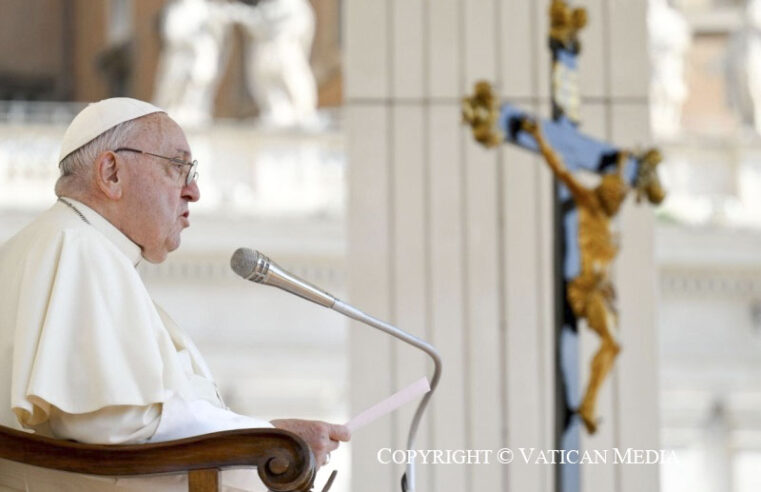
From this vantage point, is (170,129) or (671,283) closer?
(170,129)

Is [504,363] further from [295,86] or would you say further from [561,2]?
[295,86]

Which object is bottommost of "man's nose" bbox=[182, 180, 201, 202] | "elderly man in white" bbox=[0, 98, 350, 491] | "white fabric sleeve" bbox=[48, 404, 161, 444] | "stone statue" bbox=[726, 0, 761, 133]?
"white fabric sleeve" bbox=[48, 404, 161, 444]

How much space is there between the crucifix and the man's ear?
4.52 ft

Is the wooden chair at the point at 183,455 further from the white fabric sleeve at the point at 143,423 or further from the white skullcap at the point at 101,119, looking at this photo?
the white skullcap at the point at 101,119

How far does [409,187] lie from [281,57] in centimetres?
389

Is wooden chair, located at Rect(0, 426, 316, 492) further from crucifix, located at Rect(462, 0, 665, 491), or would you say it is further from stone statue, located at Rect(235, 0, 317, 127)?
stone statue, located at Rect(235, 0, 317, 127)

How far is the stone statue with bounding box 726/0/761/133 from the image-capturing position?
7.88 meters

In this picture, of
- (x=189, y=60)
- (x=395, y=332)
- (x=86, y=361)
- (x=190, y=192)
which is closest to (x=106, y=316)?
(x=86, y=361)

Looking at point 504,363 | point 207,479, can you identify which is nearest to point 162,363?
point 207,479

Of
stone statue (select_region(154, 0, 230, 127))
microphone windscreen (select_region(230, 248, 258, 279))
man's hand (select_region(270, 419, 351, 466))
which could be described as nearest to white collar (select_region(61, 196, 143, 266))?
microphone windscreen (select_region(230, 248, 258, 279))

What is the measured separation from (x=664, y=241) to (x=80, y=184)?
17.2ft

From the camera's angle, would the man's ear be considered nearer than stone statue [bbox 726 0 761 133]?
Yes

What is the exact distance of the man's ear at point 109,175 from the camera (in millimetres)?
2049

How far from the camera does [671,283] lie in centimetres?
720
